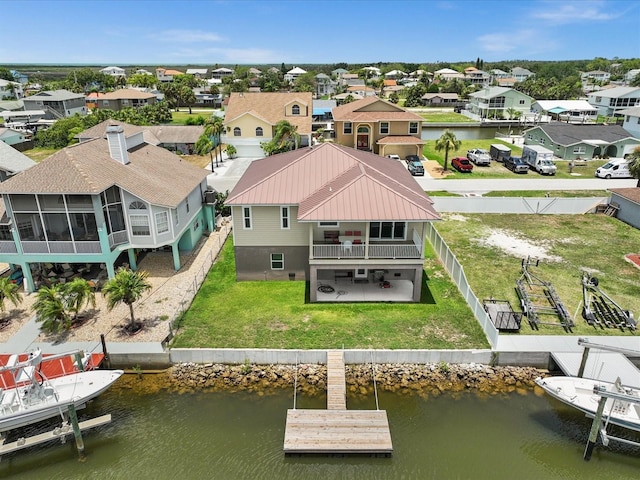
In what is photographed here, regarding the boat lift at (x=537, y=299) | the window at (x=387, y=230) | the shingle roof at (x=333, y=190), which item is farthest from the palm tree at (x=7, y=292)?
the boat lift at (x=537, y=299)

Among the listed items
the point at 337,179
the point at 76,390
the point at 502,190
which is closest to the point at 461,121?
the point at 502,190

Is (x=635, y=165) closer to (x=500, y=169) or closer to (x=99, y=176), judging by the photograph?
(x=500, y=169)

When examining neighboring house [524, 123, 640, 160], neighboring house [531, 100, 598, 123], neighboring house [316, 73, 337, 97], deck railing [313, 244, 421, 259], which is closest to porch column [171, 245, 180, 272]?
deck railing [313, 244, 421, 259]

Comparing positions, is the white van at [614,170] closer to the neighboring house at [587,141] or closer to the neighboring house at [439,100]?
the neighboring house at [587,141]

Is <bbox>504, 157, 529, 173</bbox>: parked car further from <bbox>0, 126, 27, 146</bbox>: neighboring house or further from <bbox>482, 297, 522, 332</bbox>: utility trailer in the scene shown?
<bbox>0, 126, 27, 146</bbox>: neighboring house

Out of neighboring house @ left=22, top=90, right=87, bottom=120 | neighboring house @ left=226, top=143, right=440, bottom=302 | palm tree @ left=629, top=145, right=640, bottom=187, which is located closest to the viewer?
neighboring house @ left=226, top=143, right=440, bottom=302

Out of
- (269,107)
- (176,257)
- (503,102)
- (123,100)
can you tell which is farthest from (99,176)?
(503,102)
